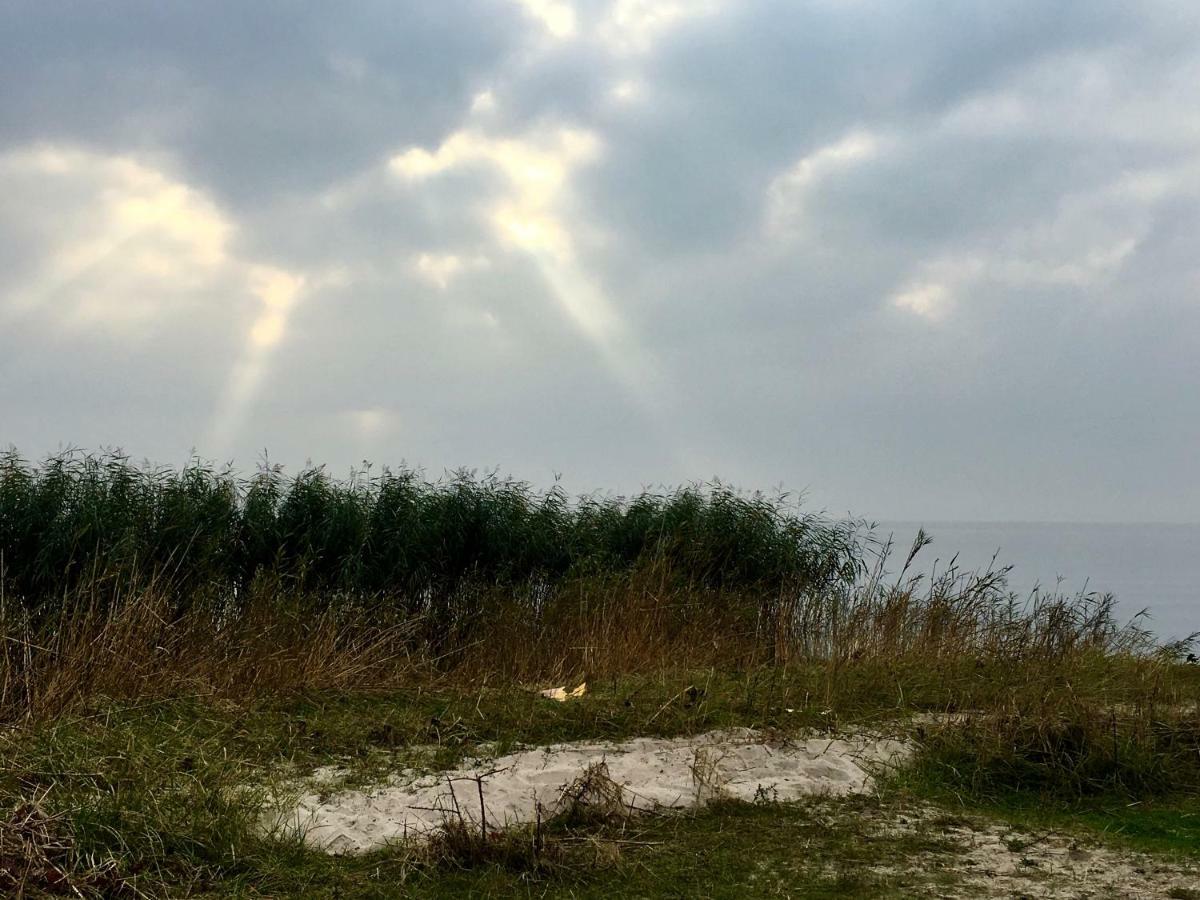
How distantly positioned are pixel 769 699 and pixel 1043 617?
177 inches

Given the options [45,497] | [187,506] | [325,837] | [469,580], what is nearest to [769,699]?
[325,837]

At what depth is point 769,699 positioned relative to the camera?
7.00 metres

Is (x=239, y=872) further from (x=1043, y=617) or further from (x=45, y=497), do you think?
(x=45, y=497)

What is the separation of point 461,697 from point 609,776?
87.5 inches

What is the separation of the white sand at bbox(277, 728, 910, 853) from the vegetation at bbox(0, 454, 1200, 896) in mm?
183

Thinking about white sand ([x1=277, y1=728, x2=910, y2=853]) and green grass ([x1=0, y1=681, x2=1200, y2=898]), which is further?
white sand ([x1=277, y1=728, x2=910, y2=853])

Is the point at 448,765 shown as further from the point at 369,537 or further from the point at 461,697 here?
the point at 369,537

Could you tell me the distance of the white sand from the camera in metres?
4.77

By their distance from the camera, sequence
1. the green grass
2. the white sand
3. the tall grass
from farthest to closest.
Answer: the tall grass < the white sand < the green grass

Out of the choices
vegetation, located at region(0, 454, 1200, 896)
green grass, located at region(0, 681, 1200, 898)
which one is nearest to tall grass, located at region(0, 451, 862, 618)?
vegetation, located at region(0, 454, 1200, 896)

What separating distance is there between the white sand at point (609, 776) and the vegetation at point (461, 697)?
0.18 m

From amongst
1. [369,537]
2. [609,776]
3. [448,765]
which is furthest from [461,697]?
[369,537]

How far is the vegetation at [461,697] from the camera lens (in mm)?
4340

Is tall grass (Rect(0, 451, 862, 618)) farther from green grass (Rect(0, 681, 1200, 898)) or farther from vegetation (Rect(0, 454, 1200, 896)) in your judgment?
green grass (Rect(0, 681, 1200, 898))
